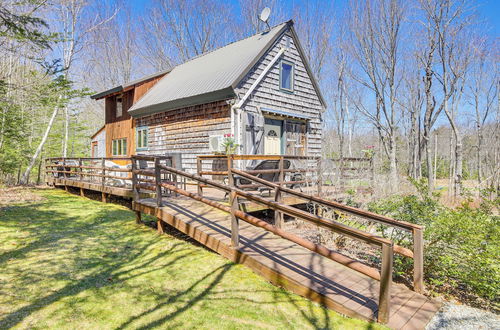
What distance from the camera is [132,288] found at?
10.7 feet

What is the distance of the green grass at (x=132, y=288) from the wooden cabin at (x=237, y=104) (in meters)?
5.10

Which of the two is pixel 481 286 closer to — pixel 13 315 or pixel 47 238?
pixel 13 315

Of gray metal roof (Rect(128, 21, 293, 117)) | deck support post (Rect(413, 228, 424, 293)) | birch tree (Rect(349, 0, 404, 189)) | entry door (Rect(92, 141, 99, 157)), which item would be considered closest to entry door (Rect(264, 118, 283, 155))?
gray metal roof (Rect(128, 21, 293, 117))

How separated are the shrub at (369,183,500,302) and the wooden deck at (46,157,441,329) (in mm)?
586

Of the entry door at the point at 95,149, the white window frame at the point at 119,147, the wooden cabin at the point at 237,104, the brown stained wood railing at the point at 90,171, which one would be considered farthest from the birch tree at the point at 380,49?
the entry door at the point at 95,149

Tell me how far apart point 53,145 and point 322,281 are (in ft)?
63.8

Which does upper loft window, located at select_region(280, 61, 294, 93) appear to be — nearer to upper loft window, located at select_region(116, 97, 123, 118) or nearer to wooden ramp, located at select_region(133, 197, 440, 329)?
wooden ramp, located at select_region(133, 197, 440, 329)

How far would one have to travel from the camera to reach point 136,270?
3.80 meters

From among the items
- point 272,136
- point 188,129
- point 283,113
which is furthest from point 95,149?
point 283,113

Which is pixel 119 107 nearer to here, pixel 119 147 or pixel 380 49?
pixel 119 147

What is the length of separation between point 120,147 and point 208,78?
21.9 ft

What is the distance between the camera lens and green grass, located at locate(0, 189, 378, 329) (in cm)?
261

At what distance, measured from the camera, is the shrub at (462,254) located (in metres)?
3.14

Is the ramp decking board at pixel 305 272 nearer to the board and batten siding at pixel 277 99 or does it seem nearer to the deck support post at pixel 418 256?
the deck support post at pixel 418 256
